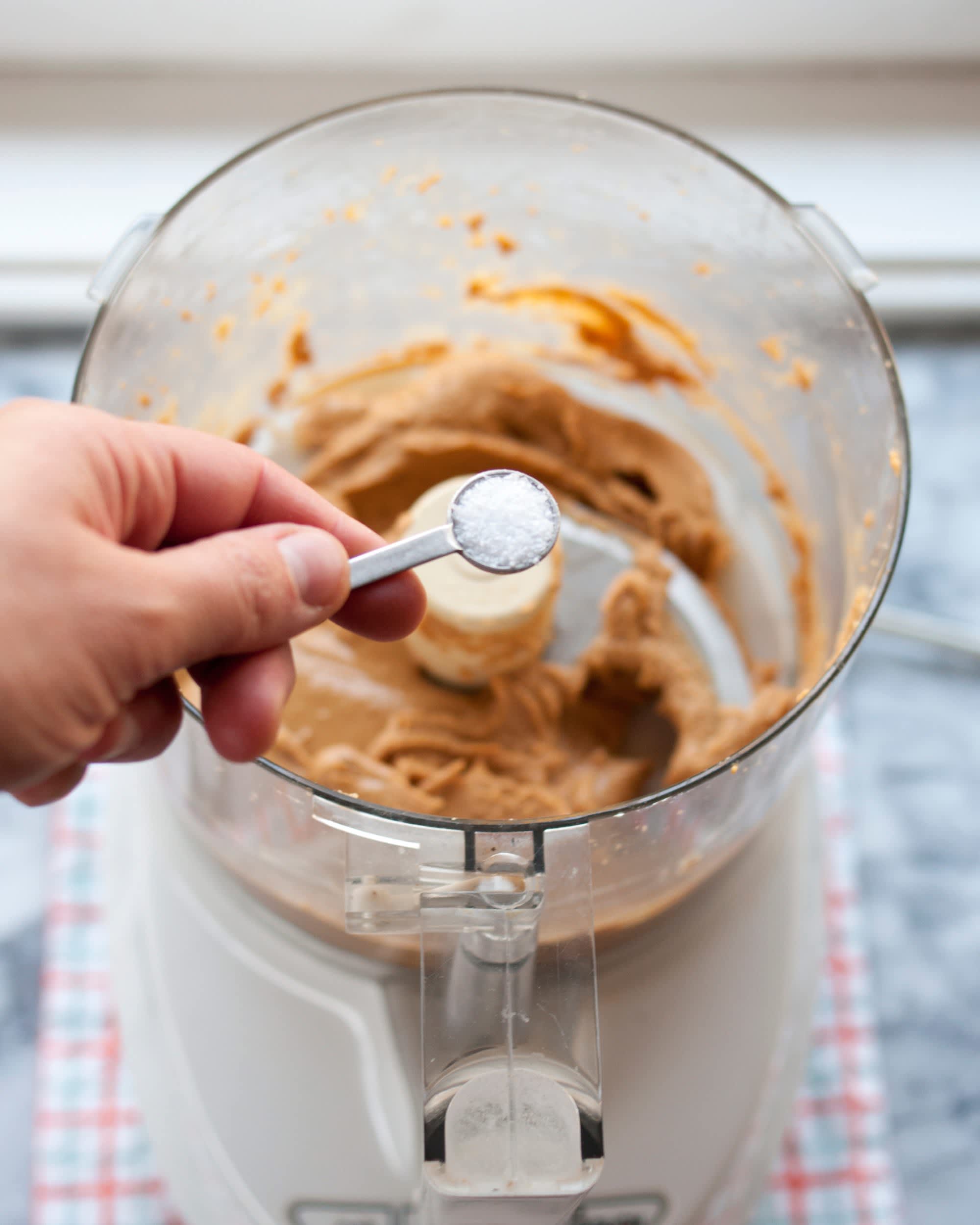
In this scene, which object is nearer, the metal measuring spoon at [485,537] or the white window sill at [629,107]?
the metal measuring spoon at [485,537]

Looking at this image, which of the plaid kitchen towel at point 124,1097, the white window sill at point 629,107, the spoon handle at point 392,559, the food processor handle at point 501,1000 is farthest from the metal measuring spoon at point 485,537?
the white window sill at point 629,107

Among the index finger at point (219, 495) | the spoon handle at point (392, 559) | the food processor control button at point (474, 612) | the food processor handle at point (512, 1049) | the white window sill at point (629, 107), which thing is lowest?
the food processor handle at point (512, 1049)

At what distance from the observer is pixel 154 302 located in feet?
1.91

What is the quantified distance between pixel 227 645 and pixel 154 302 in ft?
0.82

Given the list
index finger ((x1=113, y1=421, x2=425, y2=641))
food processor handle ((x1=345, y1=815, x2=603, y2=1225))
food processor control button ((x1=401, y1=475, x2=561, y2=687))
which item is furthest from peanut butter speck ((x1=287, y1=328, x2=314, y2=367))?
food processor handle ((x1=345, y1=815, x2=603, y2=1225))

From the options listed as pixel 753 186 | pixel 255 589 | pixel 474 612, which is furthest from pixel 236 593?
pixel 753 186

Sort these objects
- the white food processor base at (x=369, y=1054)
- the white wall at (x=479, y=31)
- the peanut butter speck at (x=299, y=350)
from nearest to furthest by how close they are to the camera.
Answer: the white food processor base at (x=369, y=1054), the peanut butter speck at (x=299, y=350), the white wall at (x=479, y=31)

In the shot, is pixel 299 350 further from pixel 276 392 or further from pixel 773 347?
pixel 773 347

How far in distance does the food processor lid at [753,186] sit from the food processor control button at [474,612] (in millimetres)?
119

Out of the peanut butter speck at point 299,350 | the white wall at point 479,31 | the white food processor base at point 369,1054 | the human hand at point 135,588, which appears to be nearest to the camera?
the human hand at point 135,588

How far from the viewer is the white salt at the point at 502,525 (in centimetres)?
45

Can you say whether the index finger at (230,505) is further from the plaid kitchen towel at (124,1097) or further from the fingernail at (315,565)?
the plaid kitchen towel at (124,1097)

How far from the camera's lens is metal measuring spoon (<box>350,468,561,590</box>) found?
1.45 ft

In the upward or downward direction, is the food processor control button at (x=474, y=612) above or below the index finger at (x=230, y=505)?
above
